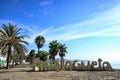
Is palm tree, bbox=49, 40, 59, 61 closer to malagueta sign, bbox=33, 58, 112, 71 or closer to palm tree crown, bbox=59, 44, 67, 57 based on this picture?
palm tree crown, bbox=59, 44, 67, 57

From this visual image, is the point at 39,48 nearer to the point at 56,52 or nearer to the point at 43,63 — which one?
the point at 56,52

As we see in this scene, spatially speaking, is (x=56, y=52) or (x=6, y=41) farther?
(x=56, y=52)

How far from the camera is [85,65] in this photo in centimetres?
3706

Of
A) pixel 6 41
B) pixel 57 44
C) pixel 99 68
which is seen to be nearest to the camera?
pixel 99 68

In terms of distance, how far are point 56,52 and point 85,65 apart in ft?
125

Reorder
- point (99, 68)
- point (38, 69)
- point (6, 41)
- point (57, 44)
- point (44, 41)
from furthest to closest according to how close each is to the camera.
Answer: point (44, 41), point (57, 44), point (6, 41), point (38, 69), point (99, 68)

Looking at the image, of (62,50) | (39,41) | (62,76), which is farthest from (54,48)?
(62,76)

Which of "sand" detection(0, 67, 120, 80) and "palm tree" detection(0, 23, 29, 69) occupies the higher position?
"palm tree" detection(0, 23, 29, 69)

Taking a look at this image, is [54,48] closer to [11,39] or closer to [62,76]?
[11,39]

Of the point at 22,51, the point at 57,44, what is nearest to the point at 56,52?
the point at 57,44

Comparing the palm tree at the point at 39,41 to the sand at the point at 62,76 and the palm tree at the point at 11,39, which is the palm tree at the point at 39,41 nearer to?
the palm tree at the point at 11,39

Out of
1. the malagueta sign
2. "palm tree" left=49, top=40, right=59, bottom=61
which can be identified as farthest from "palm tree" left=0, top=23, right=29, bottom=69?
"palm tree" left=49, top=40, right=59, bottom=61

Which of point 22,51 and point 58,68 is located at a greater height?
point 22,51

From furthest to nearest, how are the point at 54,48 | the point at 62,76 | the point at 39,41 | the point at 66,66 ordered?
the point at 39,41 < the point at 54,48 < the point at 66,66 < the point at 62,76
